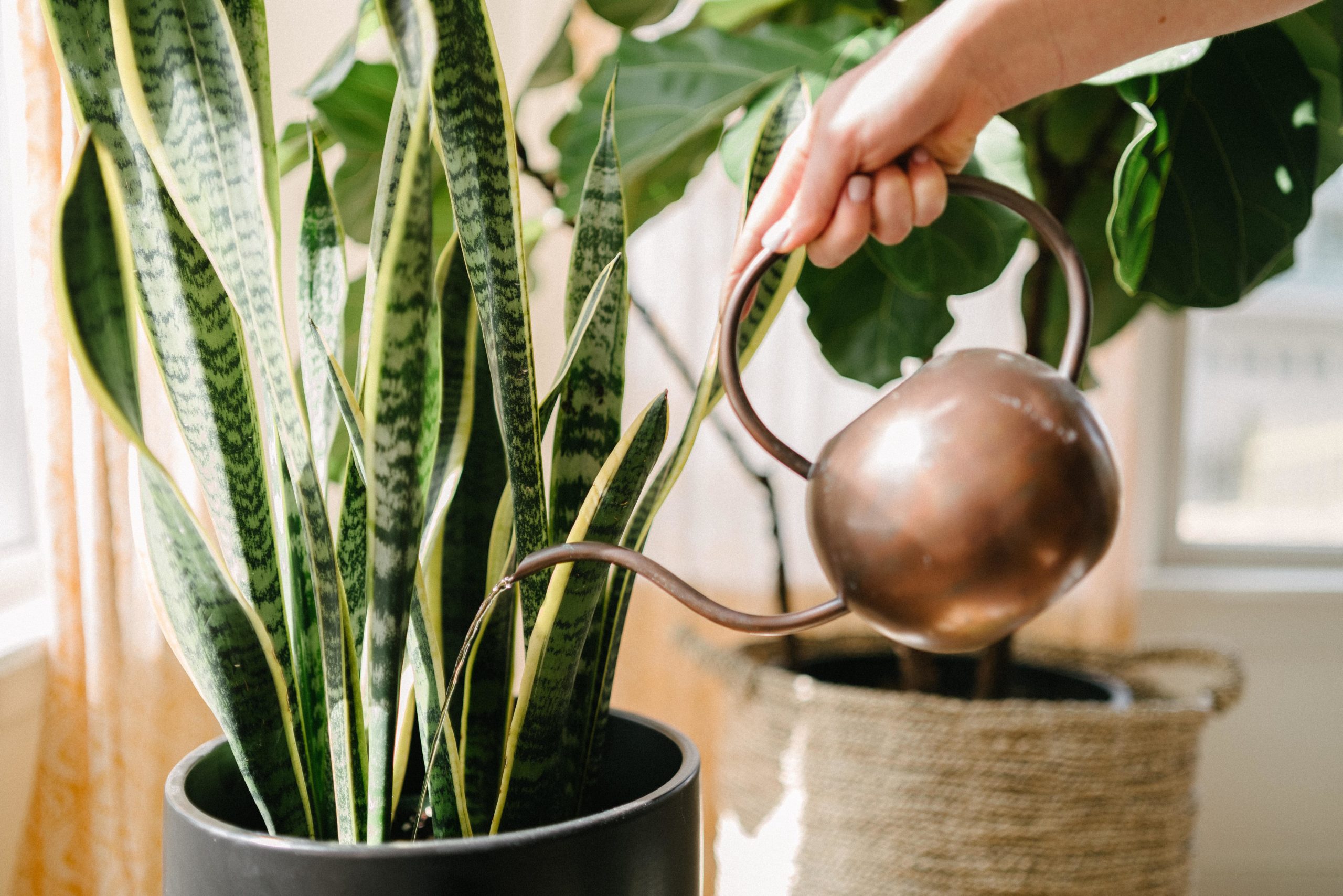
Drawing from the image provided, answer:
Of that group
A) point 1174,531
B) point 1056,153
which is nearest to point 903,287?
point 1056,153

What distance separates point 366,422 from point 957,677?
0.76 meters

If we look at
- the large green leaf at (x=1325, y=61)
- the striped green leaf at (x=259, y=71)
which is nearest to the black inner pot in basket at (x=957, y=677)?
the large green leaf at (x=1325, y=61)

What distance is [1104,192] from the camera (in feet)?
2.83

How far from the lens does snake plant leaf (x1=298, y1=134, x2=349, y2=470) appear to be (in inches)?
20.7

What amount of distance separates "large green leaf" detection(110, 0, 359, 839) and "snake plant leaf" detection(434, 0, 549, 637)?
9 centimetres

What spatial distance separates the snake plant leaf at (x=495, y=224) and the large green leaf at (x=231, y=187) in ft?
0.29

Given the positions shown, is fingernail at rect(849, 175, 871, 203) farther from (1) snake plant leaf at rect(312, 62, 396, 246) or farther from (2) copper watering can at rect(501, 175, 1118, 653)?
(1) snake plant leaf at rect(312, 62, 396, 246)

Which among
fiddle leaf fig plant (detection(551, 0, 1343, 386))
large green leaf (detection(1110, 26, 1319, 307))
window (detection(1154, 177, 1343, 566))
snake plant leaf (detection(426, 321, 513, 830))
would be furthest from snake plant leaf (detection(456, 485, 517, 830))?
window (detection(1154, 177, 1343, 566))

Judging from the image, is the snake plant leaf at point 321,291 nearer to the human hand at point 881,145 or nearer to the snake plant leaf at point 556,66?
the human hand at point 881,145

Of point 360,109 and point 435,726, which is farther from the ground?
point 360,109

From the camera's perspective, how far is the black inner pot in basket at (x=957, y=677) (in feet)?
3.04

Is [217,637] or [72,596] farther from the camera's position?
[72,596]

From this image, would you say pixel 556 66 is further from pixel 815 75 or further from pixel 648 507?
pixel 648 507

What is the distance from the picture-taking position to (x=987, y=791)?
78 centimetres
